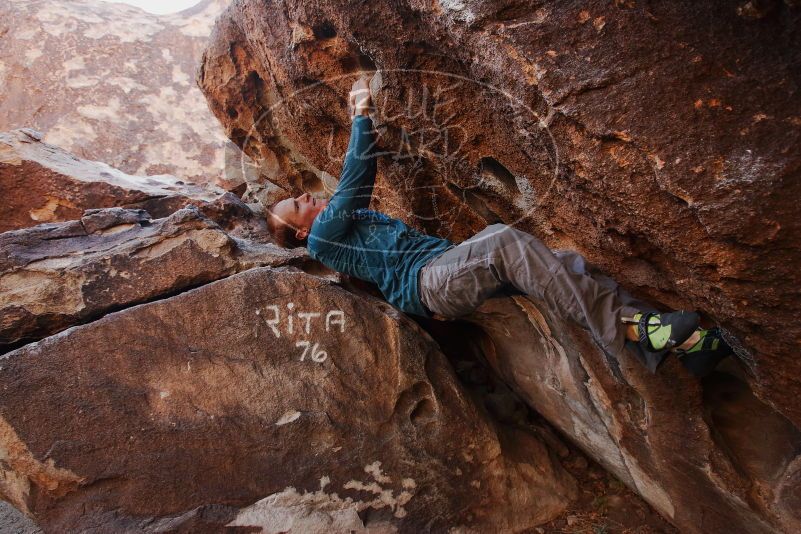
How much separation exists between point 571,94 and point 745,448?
5.80ft

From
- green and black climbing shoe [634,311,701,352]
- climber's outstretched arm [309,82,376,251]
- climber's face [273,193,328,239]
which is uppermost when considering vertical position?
climber's outstretched arm [309,82,376,251]

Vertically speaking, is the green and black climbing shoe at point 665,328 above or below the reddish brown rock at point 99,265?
above

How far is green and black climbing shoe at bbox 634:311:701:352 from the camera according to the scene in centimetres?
174

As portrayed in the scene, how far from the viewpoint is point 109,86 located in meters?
10.5

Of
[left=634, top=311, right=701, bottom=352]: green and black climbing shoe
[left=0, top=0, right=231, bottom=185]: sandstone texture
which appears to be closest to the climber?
[left=634, top=311, right=701, bottom=352]: green and black climbing shoe

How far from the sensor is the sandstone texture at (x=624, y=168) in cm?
139

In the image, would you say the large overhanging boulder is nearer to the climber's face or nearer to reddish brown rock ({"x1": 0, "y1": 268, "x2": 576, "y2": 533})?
reddish brown rock ({"x1": 0, "y1": 268, "x2": 576, "y2": 533})

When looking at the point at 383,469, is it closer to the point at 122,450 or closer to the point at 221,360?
the point at 221,360

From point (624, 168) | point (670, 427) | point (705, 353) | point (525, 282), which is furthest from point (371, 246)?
point (670, 427)

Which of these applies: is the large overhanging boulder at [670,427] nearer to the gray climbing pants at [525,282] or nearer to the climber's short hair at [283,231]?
the gray climbing pants at [525,282]

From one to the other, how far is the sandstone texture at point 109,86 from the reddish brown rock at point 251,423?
855 cm

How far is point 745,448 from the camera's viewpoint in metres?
2.15

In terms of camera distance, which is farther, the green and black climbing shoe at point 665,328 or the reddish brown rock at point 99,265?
the reddish brown rock at point 99,265

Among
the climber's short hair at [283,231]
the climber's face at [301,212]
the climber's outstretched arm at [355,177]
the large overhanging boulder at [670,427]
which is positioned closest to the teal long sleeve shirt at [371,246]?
the climber's outstretched arm at [355,177]
